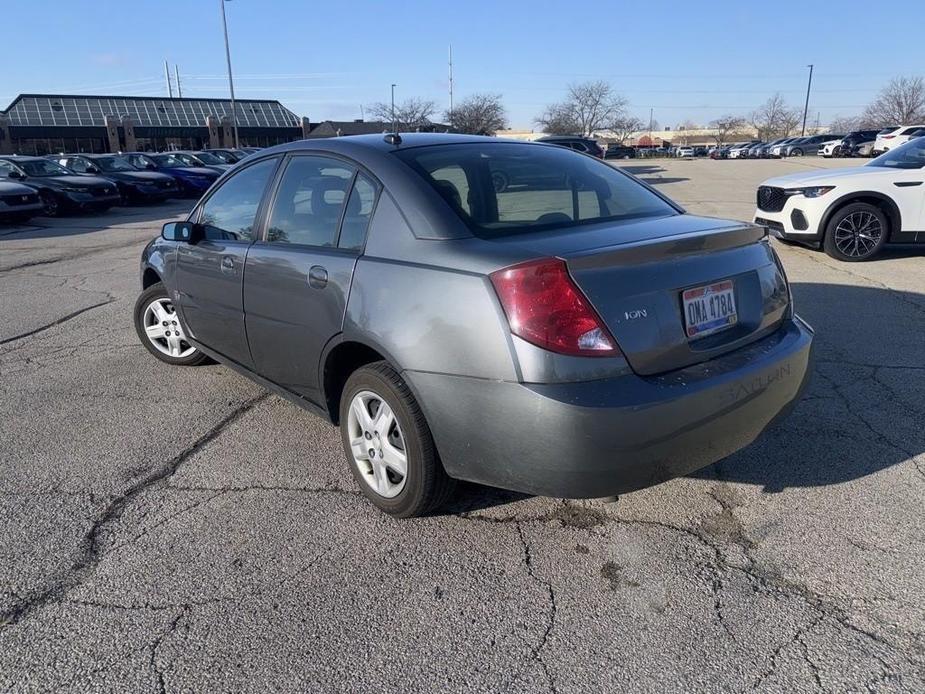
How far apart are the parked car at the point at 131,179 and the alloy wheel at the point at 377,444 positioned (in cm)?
1957

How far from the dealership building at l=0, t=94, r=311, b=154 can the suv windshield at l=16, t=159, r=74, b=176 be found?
132 feet

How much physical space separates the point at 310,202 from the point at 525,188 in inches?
42.4

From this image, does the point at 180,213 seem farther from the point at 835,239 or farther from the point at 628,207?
the point at 628,207

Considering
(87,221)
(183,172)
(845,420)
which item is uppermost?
(183,172)

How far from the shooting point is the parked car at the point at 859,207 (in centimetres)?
835

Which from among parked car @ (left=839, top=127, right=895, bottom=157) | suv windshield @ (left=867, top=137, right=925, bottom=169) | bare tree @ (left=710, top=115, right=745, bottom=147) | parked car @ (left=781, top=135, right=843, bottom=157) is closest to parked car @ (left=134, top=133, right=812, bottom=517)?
suv windshield @ (left=867, top=137, right=925, bottom=169)

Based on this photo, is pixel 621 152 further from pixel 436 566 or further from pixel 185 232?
pixel 436 566

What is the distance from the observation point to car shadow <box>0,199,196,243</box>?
585 inches

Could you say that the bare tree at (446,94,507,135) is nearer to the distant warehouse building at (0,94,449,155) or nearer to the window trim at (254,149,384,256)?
the distant warehouse building at (0,94,449,155)

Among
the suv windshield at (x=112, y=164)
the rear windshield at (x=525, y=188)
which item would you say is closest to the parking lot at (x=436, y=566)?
the rear windshield at (x=525, y=188)

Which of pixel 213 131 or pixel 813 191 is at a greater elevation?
pixel 213 131

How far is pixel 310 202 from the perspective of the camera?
3473 mm

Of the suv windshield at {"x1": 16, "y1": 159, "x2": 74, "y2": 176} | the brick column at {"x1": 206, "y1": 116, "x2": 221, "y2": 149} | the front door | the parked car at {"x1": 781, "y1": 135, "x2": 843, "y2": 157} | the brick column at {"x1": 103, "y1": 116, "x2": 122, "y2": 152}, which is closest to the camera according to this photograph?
the front door

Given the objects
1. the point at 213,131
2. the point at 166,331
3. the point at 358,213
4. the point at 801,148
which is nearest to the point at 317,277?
the point at 358,213
